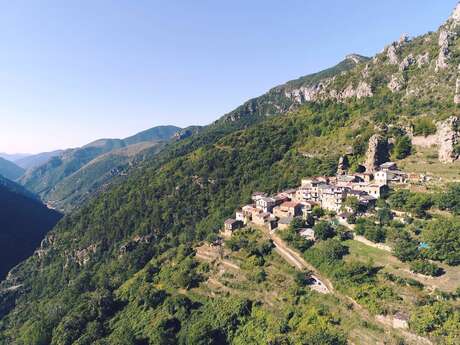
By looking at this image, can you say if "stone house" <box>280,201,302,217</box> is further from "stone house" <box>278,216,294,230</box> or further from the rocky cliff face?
the rocky cliff face

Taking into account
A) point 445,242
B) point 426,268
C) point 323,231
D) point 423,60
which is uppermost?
point 423,60

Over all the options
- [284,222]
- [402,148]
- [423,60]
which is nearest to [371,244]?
[284,222]

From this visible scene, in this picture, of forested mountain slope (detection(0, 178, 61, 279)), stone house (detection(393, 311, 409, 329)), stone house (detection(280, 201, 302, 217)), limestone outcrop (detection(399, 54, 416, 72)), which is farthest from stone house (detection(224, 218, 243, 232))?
forested mountain slope (detection(0, 178, 61, 279))

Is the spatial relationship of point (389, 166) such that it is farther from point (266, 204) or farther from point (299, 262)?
point (299, 262)

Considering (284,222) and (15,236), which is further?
(15,236)

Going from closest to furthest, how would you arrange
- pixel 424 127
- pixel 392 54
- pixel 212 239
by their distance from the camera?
pixel 212 239, pixel 424 127, pixel 392 54

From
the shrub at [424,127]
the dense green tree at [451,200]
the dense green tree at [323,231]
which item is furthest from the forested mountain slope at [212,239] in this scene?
the dense green tree at [451,200]

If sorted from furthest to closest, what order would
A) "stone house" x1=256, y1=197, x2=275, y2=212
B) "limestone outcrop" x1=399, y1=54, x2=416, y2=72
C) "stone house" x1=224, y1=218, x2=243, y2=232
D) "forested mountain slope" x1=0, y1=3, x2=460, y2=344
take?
"limestone outcrop" x1=399, y1=54, x2=416, y2=72 < "stone house" x1=256, y1=197, x2=275, y2=212 < "stone house" x1=224, y1=218, x2=243, y2=232 < "forested mountain slope" x1=0, y1=3, x2=460, y2=344
